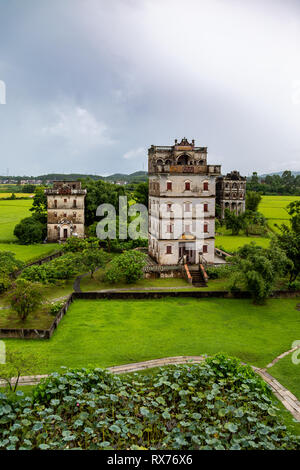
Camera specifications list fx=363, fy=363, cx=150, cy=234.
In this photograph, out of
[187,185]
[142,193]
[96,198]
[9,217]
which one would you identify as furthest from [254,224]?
[9,217]

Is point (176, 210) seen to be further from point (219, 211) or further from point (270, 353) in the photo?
point (219, 211)

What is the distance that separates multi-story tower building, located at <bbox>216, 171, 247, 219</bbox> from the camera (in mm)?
79375

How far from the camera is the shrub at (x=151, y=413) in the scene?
39.7 feet

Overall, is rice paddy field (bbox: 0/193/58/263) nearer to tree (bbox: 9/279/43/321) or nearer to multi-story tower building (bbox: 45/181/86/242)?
multi-story tower building (bbox: 45/181/86/242)

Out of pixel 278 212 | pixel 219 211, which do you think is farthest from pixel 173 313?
pixel 278 212

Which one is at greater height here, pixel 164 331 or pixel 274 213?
pixel 274 213

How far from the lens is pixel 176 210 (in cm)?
3606

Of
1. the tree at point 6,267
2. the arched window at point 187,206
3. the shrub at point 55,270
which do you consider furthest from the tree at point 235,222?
the tree at point 6,267

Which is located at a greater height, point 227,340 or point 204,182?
point 204,182

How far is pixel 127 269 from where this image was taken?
31391mm

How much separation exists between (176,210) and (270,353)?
19387 millimetres

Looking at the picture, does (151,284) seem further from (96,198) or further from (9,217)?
(9,217)

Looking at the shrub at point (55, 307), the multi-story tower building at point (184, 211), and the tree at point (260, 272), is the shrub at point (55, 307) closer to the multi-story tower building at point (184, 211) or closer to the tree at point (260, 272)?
the tree at point (260, 272)

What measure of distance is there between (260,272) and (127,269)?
435 inches
